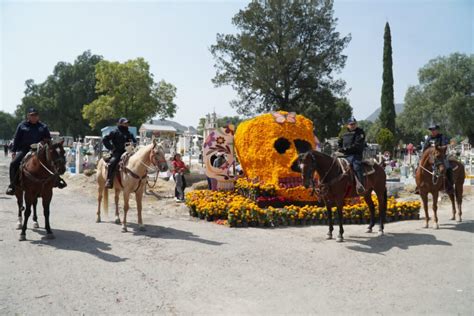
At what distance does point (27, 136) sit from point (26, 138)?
5 cm

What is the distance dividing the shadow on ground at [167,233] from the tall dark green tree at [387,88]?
41042 mm

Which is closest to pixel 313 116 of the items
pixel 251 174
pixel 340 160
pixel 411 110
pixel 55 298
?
pixel 411 110

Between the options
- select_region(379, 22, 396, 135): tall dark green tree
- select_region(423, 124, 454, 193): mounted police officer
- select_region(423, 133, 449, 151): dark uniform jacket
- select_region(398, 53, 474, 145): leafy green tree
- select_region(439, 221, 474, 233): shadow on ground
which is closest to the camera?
select_region(439, 221, 474, 233): shadow on ground

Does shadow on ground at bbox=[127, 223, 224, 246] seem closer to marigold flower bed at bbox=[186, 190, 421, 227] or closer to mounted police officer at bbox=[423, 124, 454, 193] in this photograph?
marigold flower bed at bbox=[186, 190, 421, 227]

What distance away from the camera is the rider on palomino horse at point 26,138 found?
8.23 meters

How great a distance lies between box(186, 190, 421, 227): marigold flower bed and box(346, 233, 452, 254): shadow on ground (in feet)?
5.37

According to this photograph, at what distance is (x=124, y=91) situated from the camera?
45375 mm

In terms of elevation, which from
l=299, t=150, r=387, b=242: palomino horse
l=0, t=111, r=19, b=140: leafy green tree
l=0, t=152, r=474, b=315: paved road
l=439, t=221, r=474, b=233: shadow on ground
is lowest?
l=0, t=152, r=474, b=315: paved road

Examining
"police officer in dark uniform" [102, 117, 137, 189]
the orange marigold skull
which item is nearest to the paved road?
"police officer in dark uniform" [102, 117, 137, 189]

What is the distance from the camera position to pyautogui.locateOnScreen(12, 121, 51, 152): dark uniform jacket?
8398 mm

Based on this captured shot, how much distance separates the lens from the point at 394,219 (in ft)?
34.8

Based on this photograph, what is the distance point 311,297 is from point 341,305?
419 mm

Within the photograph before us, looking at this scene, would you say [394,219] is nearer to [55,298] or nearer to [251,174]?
[251,174]

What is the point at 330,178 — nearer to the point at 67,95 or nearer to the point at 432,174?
the point at 432,174
